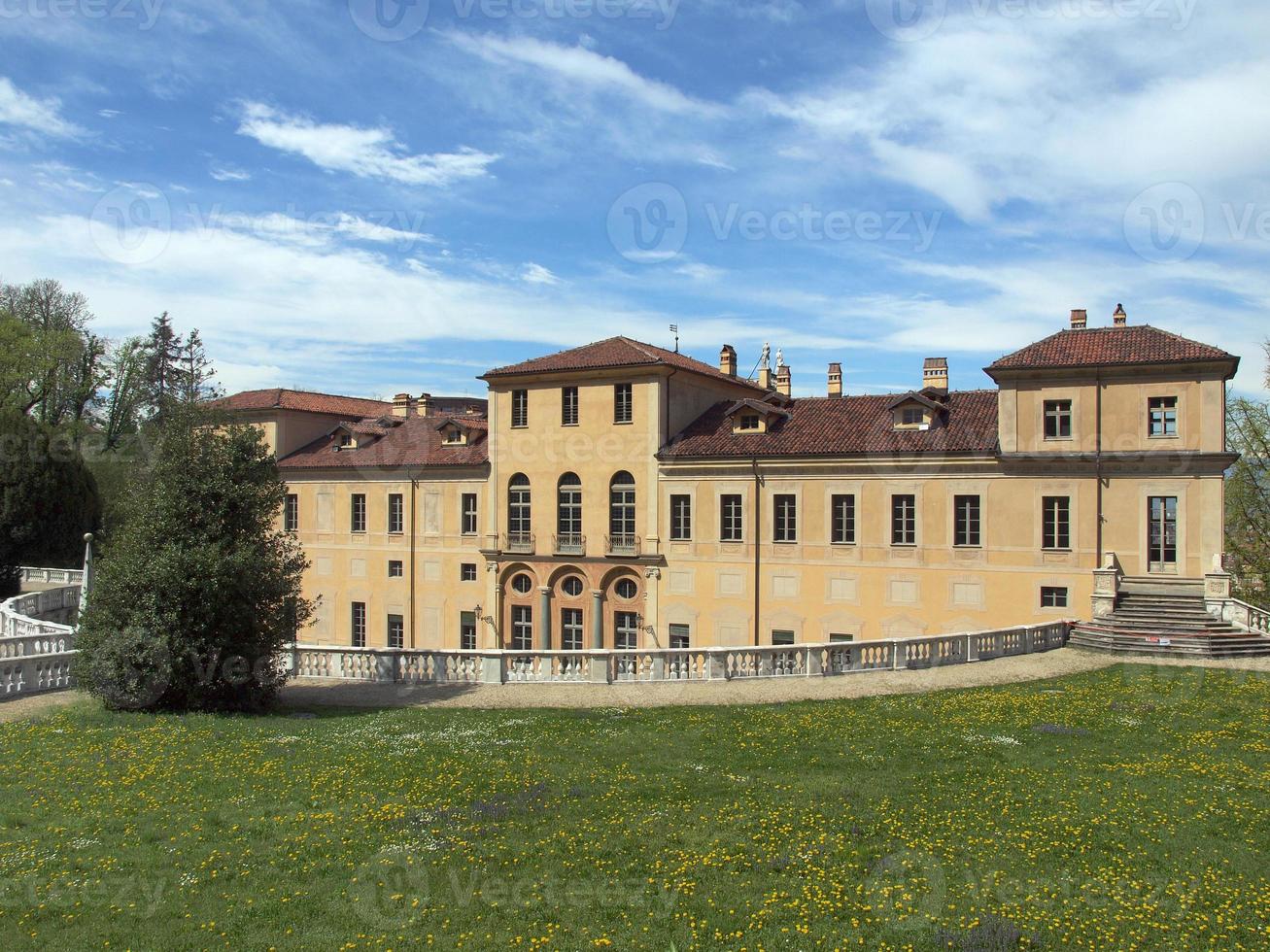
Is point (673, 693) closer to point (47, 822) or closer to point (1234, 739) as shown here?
point (1234, 739)

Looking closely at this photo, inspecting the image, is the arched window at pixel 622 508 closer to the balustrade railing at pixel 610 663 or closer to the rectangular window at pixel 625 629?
the rectangular window at pixel 625 629

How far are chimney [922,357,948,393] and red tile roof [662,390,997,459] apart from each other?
2.64m

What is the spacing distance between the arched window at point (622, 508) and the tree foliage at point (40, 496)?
82.2 ft

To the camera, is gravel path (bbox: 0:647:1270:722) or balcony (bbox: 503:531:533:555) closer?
gravel path (bbox: 0:647:1270:722)

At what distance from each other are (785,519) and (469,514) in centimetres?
1436

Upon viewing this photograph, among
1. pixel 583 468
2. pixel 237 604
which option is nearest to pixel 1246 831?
pixel 237 604

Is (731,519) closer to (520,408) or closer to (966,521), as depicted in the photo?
(966,521)

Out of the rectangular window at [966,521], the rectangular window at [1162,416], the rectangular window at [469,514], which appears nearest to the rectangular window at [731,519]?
the rectangular window at [966,521]

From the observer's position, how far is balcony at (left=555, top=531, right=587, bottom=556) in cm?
3716

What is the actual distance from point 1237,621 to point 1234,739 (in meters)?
12.7

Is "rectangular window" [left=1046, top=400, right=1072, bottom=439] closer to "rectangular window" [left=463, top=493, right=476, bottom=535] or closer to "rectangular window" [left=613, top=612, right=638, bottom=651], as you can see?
"rectangular window" [left=613, top=612, right=638, bottom=651]

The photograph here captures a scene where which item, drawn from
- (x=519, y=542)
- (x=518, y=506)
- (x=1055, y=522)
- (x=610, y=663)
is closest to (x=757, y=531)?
(x=1055, y=522)

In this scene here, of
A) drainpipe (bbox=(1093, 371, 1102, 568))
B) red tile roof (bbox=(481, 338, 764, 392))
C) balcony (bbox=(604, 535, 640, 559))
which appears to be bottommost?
balcony (bbox=(604, 535, 640, 559))

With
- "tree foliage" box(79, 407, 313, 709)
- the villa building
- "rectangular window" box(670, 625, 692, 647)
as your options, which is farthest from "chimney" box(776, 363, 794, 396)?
"tree foliage" box(79, 407, 313, 709)
